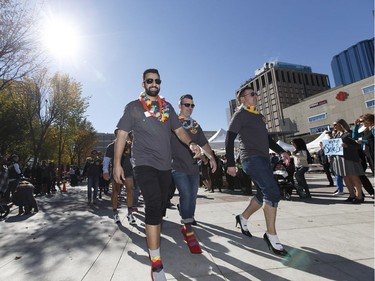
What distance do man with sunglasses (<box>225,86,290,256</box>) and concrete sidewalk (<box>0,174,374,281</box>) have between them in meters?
0.49

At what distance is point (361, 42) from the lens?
19800 centimetres

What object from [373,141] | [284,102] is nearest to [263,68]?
[284,102]

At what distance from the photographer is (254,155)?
12.0 feet

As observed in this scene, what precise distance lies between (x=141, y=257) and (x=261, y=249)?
4.88ft

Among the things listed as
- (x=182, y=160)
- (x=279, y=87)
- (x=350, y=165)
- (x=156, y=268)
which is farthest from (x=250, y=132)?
(x=279, y=87)

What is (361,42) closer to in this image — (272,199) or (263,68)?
(263,68)

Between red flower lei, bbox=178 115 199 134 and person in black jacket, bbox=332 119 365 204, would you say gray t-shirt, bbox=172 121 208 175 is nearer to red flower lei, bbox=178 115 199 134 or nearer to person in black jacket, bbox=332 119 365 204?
red flower lei, bbox=178 115 199 134

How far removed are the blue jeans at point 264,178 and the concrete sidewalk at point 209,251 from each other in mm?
621

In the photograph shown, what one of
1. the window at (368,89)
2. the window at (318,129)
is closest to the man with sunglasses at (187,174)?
the window at (368,89)

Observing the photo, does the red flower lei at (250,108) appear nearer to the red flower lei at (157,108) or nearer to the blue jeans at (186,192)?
the red flower lei at (157,108)

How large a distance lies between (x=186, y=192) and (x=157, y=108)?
1.44 m

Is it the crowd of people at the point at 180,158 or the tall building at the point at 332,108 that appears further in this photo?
the tall building at the point at 332,108

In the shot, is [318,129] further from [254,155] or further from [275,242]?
[275,242]

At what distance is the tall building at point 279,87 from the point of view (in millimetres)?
111419
